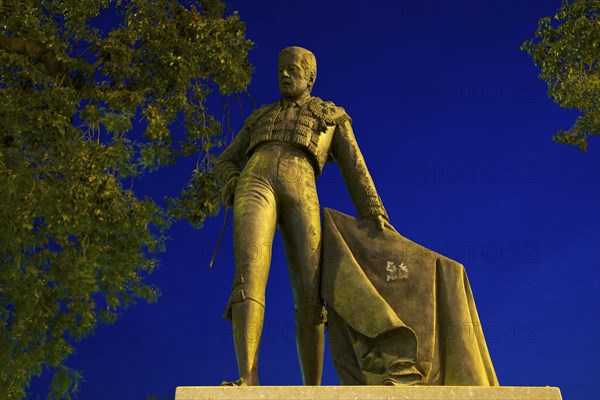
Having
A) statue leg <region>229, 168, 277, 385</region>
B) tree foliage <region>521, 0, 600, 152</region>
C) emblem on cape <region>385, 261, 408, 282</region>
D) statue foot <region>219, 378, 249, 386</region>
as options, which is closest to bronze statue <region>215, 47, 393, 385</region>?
statue leg <region>229, 168, 277, 385</region>

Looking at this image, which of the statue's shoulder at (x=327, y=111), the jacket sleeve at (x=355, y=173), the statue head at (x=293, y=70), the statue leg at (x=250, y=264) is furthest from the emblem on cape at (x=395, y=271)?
the statue head at (x=293, y=70)

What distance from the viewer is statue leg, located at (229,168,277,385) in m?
5.23

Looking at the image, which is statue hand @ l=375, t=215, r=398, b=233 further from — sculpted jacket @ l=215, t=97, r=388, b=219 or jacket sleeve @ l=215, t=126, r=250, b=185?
jacket sleeve @ l=215, t=126, r=250, b=185

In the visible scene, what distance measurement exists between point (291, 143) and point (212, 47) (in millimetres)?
4100

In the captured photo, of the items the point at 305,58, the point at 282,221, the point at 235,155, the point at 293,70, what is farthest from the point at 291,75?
the point at 282,221

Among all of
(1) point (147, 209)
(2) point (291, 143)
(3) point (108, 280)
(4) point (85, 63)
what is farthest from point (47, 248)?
(2) point (291, 143)

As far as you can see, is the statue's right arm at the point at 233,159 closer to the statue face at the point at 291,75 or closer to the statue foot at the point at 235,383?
the statue face at the point at 291,75

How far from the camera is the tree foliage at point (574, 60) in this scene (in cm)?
986

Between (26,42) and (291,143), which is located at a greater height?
(26,42)

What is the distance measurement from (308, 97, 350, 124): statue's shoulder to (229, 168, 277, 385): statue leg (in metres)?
0.70

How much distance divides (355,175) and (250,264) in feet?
3.60

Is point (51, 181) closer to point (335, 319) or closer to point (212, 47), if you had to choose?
point (212, 47)

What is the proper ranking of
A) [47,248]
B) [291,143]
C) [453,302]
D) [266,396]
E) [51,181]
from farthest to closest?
1. [47,248]
2. [51,181]
3. [291,143]
4. [453,302]
5. [266,396]

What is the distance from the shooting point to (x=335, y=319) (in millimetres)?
5582
